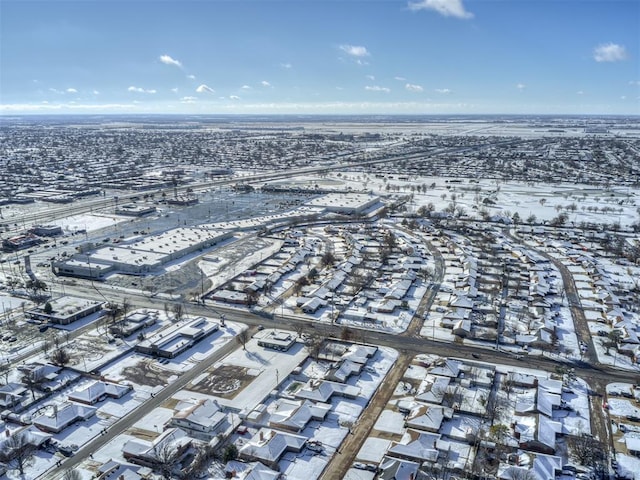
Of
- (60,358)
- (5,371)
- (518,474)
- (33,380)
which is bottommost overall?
(5,371)

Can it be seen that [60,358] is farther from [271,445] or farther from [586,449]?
[586,449]

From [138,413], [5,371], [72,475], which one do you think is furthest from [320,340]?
[5,371]

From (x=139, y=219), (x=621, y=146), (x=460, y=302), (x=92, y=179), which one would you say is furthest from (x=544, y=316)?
(x=621, y=146)

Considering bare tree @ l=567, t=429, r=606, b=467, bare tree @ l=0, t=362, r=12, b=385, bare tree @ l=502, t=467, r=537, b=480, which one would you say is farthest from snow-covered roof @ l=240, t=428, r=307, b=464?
bare tree @ l=0, t=362, r=12, b=385

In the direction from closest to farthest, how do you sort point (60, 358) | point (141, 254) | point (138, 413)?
point (138, 413) → point (60, 358) → point (141, 254)

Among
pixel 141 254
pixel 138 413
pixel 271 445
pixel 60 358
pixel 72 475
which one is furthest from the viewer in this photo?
pixel 141 254

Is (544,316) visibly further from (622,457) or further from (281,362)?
(281,362)

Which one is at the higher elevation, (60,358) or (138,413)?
(60,358)

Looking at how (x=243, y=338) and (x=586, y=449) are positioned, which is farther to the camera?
(x=243, y=338)
